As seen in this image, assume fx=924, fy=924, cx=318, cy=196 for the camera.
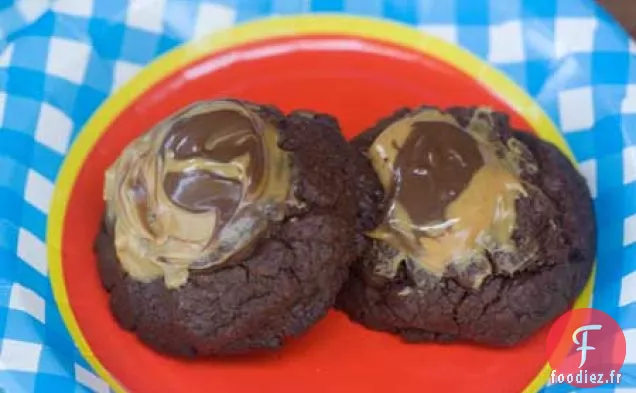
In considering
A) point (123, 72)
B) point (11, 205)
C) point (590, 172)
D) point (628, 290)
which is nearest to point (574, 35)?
point (590, 172)

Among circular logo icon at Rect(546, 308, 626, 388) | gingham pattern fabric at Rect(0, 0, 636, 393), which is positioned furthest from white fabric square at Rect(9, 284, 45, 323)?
circular logo icon at Rect(546, 308, 626, 388)

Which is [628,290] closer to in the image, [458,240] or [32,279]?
[458,240]

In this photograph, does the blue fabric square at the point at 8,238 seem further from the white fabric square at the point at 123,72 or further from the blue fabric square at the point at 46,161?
the white fabric square at the point at 123,72

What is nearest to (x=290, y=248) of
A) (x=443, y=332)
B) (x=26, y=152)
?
(x=443, y=332)

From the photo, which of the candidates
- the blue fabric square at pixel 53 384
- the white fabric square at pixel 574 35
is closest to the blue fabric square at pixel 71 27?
the blue fabric square at pixel 53 384

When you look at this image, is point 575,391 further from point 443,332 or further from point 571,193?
point 571,193

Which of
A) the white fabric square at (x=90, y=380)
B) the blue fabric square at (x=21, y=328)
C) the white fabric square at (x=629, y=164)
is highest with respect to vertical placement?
the white fabric square at (x=629, y=164)
